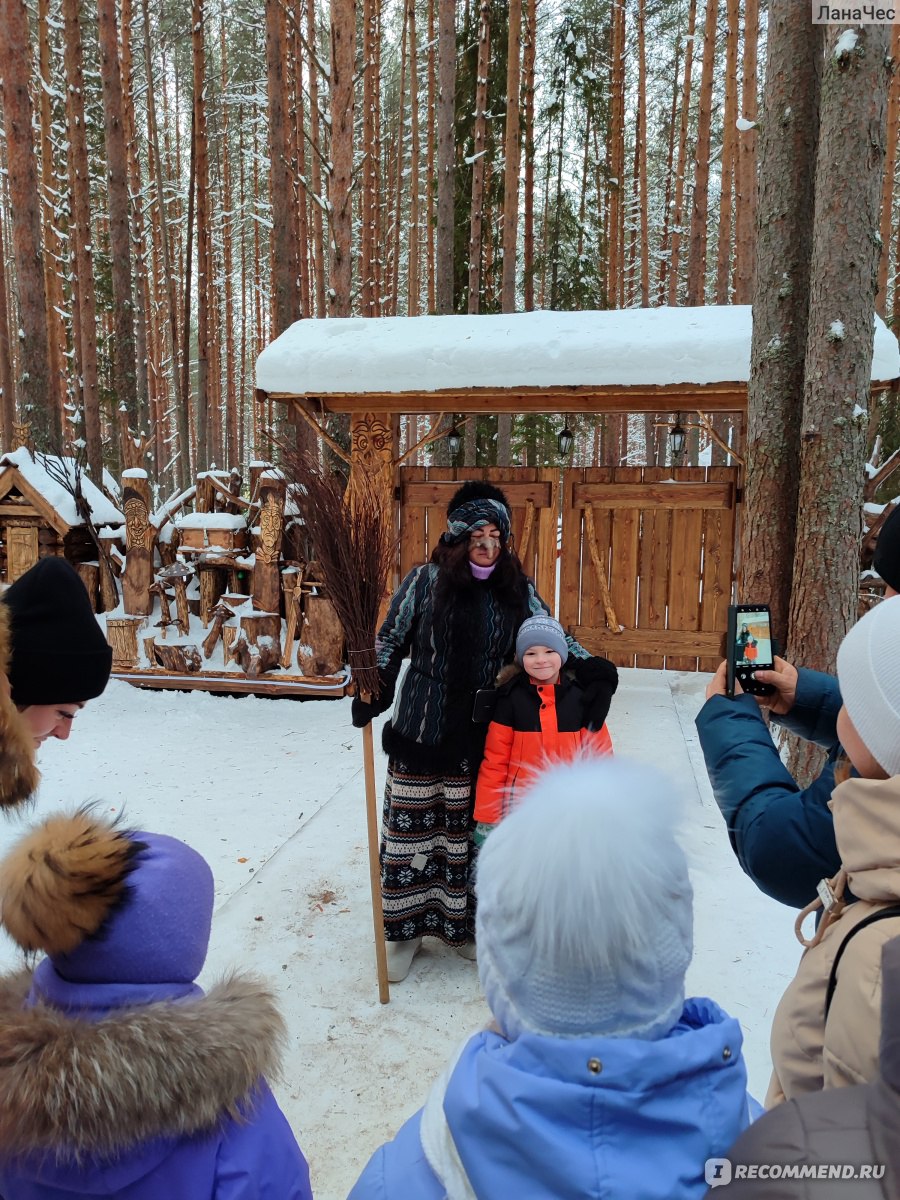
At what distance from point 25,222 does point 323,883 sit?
8.63 metres

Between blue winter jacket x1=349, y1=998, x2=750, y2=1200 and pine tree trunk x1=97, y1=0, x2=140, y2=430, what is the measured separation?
34.9ft

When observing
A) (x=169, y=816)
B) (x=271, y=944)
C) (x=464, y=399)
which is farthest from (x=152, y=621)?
(x=271, y=944)

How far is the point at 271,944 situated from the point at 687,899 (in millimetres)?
2791

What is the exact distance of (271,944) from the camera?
3.29 metres

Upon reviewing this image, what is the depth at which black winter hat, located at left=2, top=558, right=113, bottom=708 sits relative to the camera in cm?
200

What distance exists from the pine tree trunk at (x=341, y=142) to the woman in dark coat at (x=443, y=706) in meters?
7.07

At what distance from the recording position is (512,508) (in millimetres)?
7020

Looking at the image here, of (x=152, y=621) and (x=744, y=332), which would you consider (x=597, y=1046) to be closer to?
(x=744, y=332)

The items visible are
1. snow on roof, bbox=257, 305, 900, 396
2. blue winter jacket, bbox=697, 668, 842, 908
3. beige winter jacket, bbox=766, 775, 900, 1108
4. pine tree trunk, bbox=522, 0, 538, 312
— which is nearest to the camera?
beige winter jacket, bbox=766, 775, 900, 1108

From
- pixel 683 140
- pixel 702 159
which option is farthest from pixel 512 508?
pixel 683 140

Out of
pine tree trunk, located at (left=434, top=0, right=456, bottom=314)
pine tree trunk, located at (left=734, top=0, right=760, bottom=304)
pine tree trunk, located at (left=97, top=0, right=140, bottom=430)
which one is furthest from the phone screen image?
pine tree trunk, located at (left=434, top=0, right=456, bottom=314)

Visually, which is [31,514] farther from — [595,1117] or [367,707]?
[595,1117]

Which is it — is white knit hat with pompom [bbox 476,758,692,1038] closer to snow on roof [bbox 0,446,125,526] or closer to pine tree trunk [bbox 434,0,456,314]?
snow on roof [bbox 0,446,125,526]

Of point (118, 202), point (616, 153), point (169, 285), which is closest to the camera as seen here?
point (118, 202)
